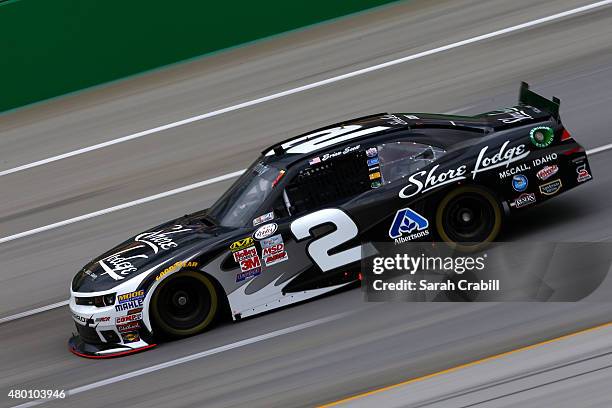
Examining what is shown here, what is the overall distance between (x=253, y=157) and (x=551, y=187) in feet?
18.1

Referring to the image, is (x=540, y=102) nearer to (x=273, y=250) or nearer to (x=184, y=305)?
(x=273, y=250)

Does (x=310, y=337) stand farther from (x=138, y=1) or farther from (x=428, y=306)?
(x=138, y=1)

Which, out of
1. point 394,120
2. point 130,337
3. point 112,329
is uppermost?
point 394,120

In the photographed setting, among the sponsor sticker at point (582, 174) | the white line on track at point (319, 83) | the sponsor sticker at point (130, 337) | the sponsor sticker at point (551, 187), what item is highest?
the white line on track at point (319, 83)

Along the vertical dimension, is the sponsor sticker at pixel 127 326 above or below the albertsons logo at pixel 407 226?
below

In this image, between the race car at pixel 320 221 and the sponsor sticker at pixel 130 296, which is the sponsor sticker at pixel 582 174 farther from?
the sponsor sticker at pixel 130 296

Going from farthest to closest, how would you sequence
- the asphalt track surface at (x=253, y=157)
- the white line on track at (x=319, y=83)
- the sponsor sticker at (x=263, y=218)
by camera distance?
the white line on track at (x=319, y=83)
the sponsor sticker at (x=263, y=218)
the asphalt track surface at (x=253, y=157)

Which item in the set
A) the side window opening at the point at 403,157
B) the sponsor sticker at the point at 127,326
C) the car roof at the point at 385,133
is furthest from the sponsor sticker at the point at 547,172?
the sponsor sticker at the point at 127,326

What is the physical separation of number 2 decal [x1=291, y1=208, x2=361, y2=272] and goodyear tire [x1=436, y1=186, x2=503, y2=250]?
0.94 m

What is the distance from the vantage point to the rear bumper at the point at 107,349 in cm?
983

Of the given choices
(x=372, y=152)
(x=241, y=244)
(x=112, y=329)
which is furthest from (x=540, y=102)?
(x=112, y=329)

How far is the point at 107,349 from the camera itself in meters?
9.90

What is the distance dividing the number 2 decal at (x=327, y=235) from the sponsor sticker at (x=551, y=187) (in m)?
2.02

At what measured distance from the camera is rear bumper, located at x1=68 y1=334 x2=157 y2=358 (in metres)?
9.83
